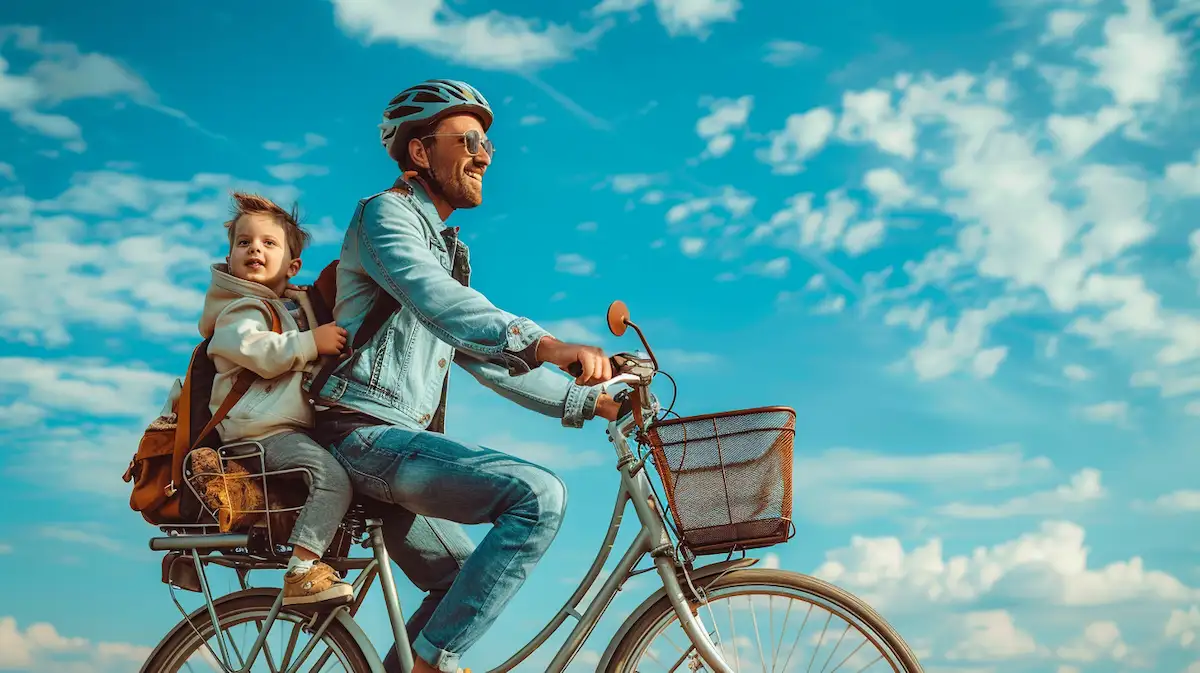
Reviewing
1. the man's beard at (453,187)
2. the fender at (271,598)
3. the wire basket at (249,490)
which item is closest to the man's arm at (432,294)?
the man's beard at (453,187)

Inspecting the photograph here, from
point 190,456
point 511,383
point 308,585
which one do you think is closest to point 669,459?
point 511,383

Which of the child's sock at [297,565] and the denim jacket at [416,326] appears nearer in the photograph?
the denim jacket at [416,326]

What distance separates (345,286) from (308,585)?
1.10 meters

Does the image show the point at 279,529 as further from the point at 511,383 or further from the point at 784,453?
the point at 784,453

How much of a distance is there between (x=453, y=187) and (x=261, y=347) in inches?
36.9

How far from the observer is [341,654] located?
4266 millimetres

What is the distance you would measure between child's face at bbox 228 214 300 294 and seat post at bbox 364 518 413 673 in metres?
1.05

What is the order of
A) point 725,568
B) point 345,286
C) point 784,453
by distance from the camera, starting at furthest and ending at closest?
point 345,286
point 725,568
point 784,453

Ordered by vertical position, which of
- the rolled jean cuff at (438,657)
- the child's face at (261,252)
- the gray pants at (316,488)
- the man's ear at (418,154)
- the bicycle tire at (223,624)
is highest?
the man's ear at (418,154)

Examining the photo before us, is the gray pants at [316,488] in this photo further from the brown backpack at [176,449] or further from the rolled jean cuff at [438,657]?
the rolled jean cuff at [438,657]

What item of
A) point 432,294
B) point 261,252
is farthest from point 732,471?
point 261,252

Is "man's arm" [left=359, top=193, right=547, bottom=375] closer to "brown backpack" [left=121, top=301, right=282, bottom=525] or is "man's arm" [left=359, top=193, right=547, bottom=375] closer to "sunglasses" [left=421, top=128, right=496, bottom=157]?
"sunglasses" [left=421, top=128, right=496, bottom=157]

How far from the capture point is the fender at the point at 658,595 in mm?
3951

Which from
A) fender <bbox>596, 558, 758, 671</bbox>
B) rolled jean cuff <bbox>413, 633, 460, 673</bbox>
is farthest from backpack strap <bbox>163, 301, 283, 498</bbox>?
fender <bbox>596, 558, 758, 671</bbox>
